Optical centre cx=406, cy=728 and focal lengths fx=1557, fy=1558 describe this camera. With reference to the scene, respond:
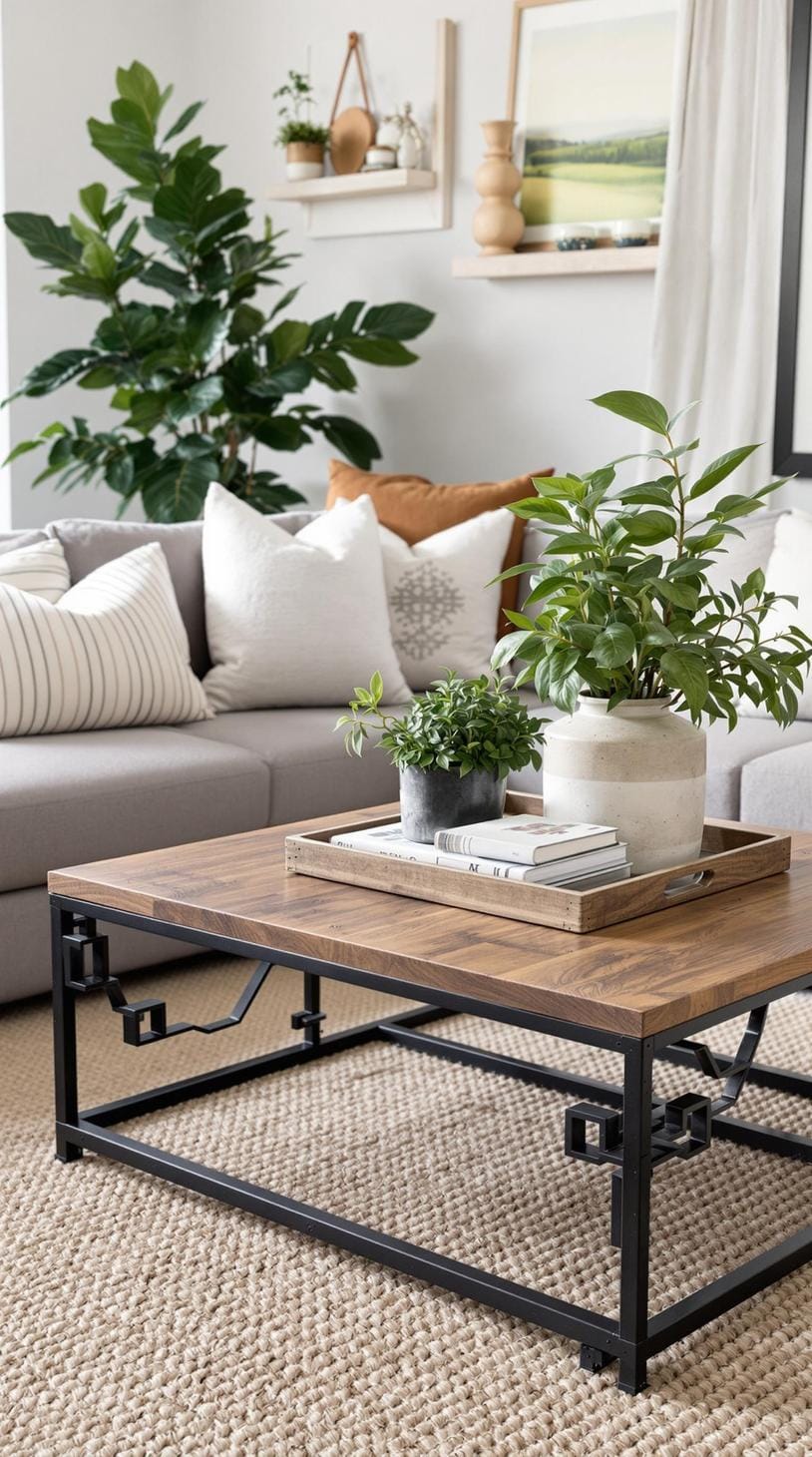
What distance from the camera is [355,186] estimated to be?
479 cm

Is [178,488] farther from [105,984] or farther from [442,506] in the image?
[105,984]

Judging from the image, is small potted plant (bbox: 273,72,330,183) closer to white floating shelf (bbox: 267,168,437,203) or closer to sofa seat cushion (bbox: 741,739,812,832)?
white floating shelf (bbox: 267,168,437,203)

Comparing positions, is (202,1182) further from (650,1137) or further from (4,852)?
(4,852)

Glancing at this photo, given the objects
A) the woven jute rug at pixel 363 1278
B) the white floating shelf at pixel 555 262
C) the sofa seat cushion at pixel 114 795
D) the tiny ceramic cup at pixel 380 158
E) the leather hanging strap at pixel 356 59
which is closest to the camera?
the woven jute rug at pixel 363 1278

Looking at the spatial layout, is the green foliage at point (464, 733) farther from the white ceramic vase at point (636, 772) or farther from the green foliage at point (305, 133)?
the green foliage at point (305, 133)

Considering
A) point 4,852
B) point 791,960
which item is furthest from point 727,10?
point 791,960

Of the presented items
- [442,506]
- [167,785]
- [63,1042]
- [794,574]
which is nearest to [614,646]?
[63,1042]

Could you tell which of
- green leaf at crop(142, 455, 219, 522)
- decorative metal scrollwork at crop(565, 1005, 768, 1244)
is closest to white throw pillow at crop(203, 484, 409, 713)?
green leaf at crop(142, 455, 219, 522)

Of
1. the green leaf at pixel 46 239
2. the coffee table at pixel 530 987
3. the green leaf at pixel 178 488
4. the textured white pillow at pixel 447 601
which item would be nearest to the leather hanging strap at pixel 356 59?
the green leaf at pixel 46 239

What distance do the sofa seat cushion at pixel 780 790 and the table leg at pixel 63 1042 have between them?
53.5 inches

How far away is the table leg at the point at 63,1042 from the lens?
207 cm

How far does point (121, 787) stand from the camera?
2797 millimetres

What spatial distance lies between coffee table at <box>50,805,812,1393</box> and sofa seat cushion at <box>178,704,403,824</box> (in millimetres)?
812

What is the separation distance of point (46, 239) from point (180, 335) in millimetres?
496
